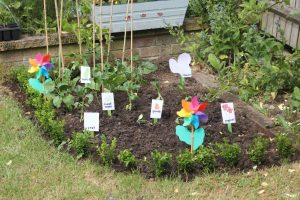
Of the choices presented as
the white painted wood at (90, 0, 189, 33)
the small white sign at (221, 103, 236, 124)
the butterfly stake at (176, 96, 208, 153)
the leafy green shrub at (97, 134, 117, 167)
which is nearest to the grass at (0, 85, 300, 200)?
the leafy green shrub at (97, 134, 117, 167)

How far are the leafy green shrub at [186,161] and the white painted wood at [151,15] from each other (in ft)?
7.81

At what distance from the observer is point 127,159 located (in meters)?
3.82

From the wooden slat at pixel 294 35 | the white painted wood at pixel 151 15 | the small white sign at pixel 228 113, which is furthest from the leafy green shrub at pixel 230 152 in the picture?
the white painted wood at pixel 151 15

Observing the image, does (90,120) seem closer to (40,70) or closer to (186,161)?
(40,70)

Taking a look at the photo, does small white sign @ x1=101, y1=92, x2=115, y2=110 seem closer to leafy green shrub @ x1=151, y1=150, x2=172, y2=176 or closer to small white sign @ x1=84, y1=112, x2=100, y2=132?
small white sign @ x1=84, y1=112, x2=100, y2=132

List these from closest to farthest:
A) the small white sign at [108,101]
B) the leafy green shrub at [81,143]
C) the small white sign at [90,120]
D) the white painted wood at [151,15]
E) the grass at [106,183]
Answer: the grass at [106,183], the leafy green shrub at [81,143], the small white sign at [90,120], the small white sign at [108,101], the white painted wood at [151,15]

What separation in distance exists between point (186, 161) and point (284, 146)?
0.75 metres

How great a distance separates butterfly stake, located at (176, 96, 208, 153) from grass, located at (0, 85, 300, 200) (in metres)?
0.28

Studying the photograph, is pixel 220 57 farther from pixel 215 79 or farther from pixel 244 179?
pixel 244 179

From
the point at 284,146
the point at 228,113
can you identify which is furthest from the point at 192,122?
the point at 284,146

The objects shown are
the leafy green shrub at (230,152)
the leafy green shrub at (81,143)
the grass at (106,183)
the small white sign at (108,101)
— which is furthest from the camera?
the small white sign at (108,101)

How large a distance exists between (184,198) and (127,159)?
52 cm

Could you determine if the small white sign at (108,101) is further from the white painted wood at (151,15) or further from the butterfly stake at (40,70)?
the white painted wood at (151,15)

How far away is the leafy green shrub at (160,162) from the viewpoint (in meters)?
3.74
